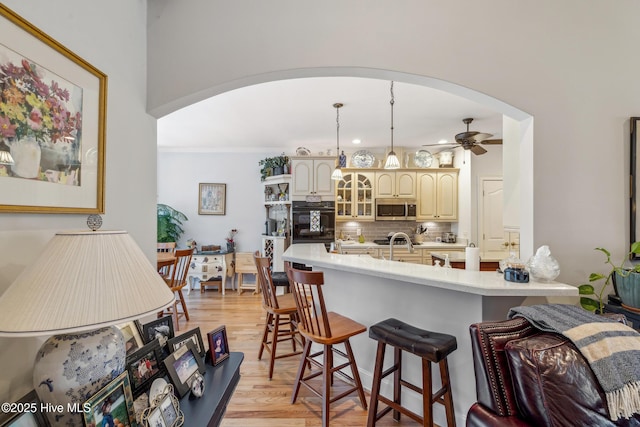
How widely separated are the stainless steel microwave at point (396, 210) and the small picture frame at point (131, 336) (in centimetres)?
449

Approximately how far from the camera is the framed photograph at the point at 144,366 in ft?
3.06

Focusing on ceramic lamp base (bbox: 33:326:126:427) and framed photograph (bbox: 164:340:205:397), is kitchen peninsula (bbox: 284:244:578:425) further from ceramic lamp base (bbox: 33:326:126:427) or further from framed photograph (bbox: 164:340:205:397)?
ceramic lamp base (bbox: 33:326:126:427)

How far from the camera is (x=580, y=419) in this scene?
2.99 ft

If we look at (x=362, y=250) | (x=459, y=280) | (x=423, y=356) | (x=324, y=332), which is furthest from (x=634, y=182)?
(x=362, y=250)

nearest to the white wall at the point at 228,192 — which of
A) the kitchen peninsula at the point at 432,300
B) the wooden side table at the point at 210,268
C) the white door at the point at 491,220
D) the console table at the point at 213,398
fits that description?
the wooden side table at the point at 210,268

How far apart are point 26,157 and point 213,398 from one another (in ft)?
3.52

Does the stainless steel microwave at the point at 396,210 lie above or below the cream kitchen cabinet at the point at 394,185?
below

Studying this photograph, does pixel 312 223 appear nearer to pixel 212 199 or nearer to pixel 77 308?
pixel 212 199

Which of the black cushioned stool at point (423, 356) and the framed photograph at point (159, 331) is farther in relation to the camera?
the black cushioned stool at point (423, 356)

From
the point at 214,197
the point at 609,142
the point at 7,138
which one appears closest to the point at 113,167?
the point at 7,138

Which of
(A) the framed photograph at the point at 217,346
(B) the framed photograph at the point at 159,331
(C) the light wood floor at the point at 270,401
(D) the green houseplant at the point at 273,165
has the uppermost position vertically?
(D) the green houseplant at the point at 273,165

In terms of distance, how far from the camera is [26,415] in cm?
68

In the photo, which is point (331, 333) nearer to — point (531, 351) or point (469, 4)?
point (531, 351)

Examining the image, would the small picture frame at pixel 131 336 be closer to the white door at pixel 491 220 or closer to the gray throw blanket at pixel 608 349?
the gray throw blanket at pixel 608 349
